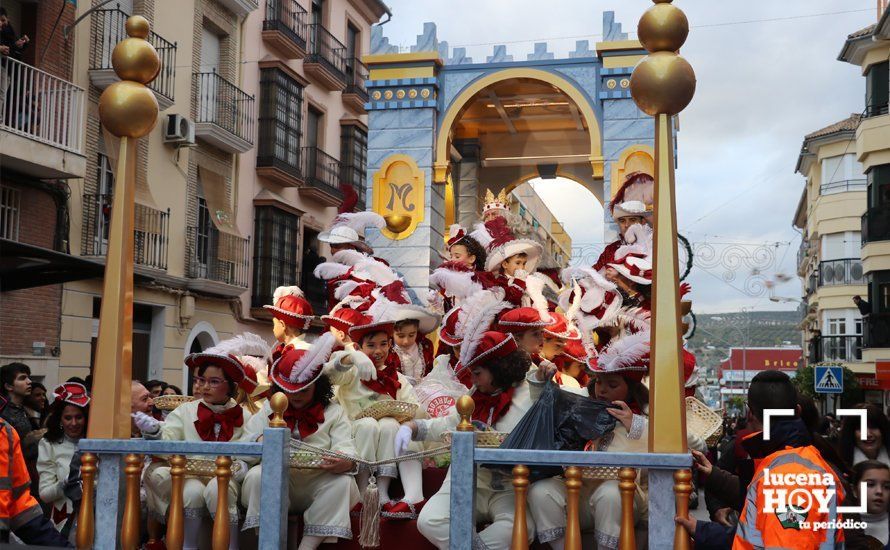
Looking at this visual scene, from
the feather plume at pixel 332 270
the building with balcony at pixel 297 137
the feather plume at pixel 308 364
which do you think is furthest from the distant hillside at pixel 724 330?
the building with balcony at pixel 297 137

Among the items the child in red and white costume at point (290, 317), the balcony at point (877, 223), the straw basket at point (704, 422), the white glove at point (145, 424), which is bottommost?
the white glove at point (145, 424)

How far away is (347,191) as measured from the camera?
9.71 metres

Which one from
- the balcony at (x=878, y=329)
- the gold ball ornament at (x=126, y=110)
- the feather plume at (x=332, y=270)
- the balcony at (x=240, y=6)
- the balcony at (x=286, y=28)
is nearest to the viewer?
the gold ball ornament at (x=126, y=110)

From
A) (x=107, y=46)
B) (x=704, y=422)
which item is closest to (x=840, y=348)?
(x=107, y=46)

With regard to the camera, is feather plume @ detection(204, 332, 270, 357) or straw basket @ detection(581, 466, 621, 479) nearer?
straw basket @ detection(581, 466, 621, 479)

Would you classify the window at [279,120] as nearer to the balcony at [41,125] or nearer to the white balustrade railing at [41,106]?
the balcony at [41,125]

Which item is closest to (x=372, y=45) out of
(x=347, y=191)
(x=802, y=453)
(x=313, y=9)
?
(x=347, y=191)

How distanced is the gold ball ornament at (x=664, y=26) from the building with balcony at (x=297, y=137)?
1642 centimetres

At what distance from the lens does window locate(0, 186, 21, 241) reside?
13188 mm

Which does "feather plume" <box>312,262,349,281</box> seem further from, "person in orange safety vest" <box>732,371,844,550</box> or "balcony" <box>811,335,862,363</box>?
"balcony" <box>811,335,862,363</box>

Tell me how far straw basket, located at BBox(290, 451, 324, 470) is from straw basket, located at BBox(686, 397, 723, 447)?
201 centimetres

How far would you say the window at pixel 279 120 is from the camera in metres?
20.8

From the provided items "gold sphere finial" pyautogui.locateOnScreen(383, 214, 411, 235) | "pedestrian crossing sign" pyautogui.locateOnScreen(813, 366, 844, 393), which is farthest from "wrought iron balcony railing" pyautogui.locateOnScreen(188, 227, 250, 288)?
"pedestrian crossing sign" pyautogui.locateOnScreen(813, 366, 844, 393)

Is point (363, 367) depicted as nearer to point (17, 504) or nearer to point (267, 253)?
point (17, 504)
